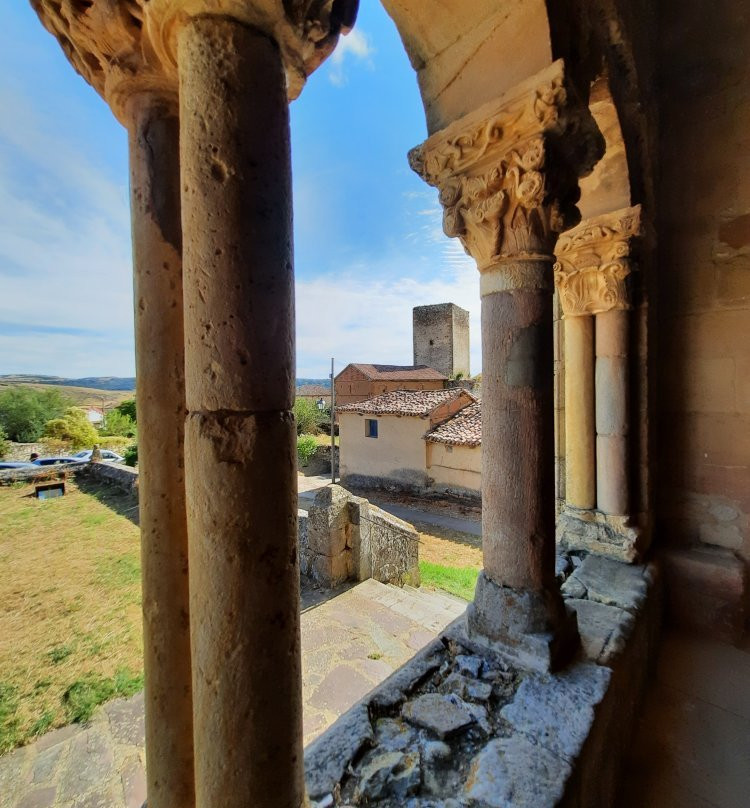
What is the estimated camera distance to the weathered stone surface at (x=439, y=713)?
1.25 meters

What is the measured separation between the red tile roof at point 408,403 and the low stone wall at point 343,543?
25.7ft

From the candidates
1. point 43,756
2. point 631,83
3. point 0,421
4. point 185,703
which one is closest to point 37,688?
point 43,756

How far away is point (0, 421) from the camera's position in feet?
74.6

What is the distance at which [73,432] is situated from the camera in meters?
20.3

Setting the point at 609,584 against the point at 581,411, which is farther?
the point at 581,411

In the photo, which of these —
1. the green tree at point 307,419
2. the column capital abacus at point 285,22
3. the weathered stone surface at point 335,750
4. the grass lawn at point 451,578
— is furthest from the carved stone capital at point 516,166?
the green tree at point 307,419

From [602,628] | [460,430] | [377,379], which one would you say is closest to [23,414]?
[377,379]

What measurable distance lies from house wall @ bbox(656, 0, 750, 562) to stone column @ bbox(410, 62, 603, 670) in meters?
1.42

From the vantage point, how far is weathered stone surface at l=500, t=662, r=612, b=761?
3.88ft

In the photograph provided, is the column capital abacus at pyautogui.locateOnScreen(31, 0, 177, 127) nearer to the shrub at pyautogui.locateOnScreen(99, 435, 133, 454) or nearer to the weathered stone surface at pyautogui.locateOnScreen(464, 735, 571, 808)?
the weathered stone surface at pyautogui.locateOnScreen(464, 735, 571, 808)

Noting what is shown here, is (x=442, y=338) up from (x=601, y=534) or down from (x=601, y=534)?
up

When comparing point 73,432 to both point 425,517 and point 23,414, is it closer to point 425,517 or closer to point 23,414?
point 23,414

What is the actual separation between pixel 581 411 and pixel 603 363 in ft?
1.08

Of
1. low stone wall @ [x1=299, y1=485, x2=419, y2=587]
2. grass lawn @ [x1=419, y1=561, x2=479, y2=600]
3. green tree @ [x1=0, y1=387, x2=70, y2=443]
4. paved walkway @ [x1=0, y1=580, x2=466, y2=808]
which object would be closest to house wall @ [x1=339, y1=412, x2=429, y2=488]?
grass lawn @ [x1=419, y1=561, x2=479, y2=600]
